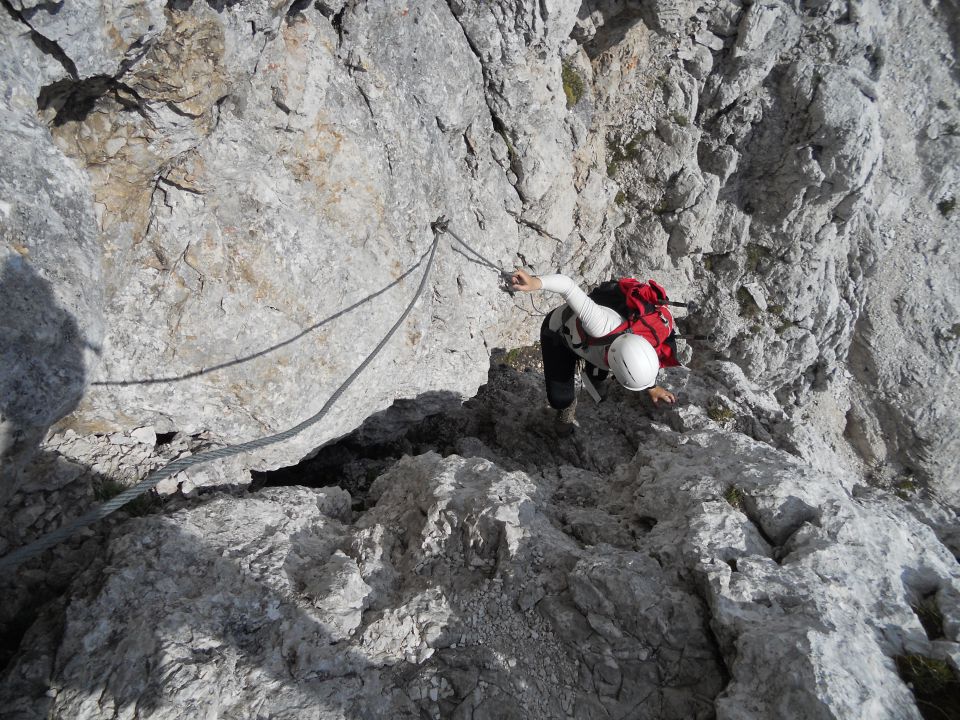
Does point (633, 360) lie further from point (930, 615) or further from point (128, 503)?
point (128, 503)

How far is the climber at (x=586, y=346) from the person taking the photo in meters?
6.12

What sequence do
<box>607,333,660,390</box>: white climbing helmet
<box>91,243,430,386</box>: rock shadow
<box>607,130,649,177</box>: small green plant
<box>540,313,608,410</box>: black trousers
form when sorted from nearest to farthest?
1. <box>91,243,430,386</box>: rock shadow
2. <box>607,333,660,390</box>: white climbing helmet
3. <box>540,313,608,410</box>: black trousers
4. <box>607,130,649,177</box>: small green plant

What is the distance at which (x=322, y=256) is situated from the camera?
273 inches

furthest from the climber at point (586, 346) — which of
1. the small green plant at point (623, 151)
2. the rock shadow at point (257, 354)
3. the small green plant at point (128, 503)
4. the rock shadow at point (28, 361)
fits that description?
the small green plant at point (623, 151)

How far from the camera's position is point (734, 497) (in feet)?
17.2

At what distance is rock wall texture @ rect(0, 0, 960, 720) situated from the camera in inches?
151

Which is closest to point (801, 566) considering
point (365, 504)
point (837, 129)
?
point (365, 504)

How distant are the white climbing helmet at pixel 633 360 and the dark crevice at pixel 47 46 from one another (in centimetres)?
574

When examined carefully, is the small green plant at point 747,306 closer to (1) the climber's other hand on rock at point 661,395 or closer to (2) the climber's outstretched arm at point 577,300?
(1) the climber's other hand on rock at point 661,395

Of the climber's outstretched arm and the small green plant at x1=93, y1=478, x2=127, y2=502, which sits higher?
A: the climber's outstretched arm

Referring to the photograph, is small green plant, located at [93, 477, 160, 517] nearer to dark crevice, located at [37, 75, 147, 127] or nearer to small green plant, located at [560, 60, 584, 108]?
dark crevice, located at [37, 75, 147, 127]

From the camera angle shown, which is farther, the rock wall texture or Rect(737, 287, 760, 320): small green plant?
Rect(737, 287, 760, 320): small green plant

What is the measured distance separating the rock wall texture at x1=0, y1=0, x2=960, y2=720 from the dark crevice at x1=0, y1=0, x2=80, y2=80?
0.7 inches

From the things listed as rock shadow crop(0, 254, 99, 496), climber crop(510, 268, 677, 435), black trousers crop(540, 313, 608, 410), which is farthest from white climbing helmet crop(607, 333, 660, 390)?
rock shadow crop(0, 254, 99, 496)
